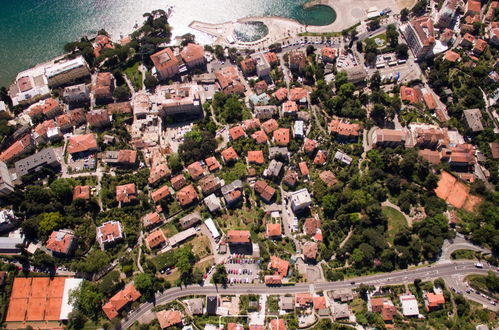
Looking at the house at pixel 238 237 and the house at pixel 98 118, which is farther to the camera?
the house at pixel 98 118

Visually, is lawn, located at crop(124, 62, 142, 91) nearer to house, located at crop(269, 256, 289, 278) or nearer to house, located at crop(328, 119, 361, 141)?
house, located at crop(328, 119, 361, 141)

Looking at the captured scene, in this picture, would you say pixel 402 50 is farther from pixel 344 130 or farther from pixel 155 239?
pixel 155 239

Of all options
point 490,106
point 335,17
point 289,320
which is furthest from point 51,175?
point 490,106

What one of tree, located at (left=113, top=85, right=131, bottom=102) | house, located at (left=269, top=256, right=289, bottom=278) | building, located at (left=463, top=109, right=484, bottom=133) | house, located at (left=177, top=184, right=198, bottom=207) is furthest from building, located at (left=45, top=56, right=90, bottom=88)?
building, located at (left=463, top=109, right=484, bottom=133)

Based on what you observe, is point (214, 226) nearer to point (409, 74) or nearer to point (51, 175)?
point (51, 175)

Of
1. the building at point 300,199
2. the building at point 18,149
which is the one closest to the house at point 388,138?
the building at point 300,199

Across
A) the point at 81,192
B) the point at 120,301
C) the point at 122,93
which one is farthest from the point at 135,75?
the point at 120,301

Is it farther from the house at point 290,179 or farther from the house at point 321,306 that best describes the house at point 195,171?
the house at point 321,306
